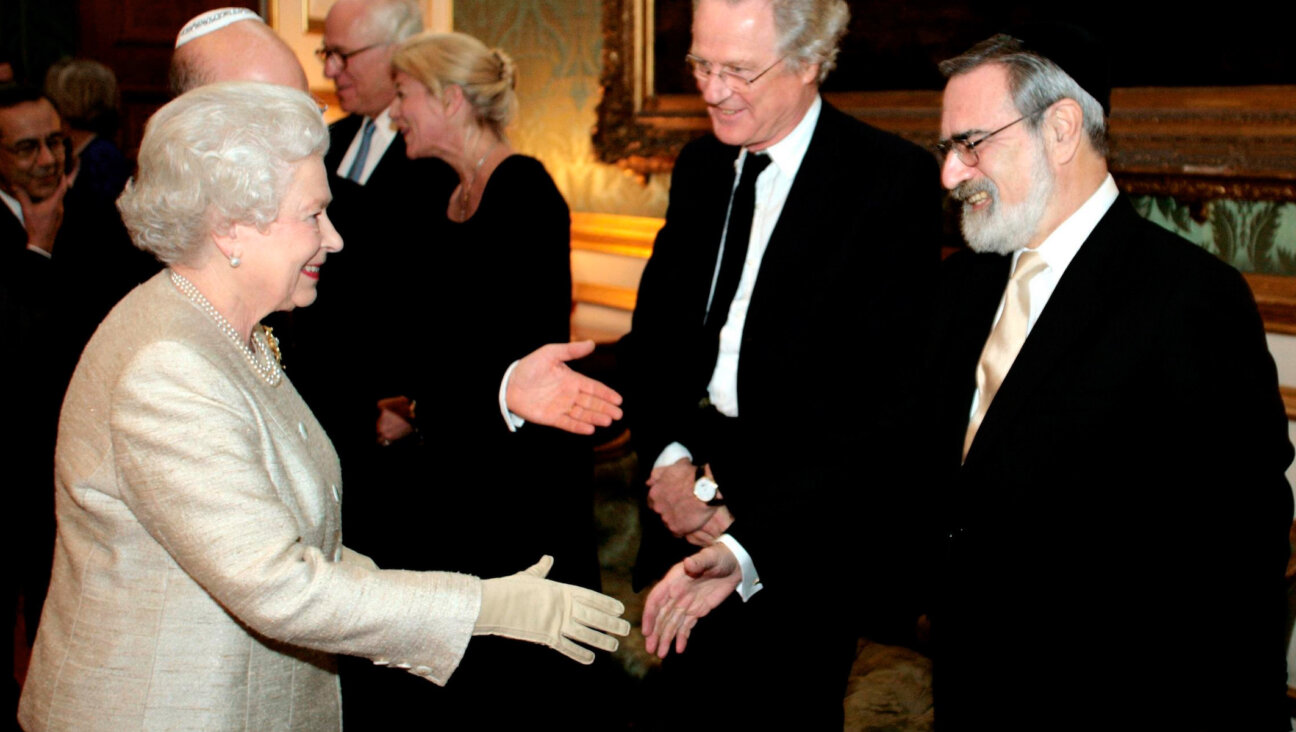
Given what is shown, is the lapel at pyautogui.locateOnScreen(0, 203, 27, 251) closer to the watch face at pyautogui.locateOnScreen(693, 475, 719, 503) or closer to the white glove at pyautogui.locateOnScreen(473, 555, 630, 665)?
the watch face at pyautogui.locateOnScreen(693, 475, 719, 503)

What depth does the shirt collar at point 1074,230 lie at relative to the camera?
1926 millimetres

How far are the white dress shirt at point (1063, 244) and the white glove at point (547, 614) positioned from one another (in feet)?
3.06

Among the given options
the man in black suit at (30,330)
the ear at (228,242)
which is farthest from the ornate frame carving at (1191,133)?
the man in black suit at (30,330)

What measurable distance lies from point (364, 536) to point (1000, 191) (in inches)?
64.2

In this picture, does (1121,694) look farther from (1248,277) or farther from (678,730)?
(1248,277)

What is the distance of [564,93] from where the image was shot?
471cm

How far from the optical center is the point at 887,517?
2205 mm

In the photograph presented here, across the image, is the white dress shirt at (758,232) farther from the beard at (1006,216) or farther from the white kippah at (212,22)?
the white kippah at (212,22)

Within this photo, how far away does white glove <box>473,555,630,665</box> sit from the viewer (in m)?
1.62

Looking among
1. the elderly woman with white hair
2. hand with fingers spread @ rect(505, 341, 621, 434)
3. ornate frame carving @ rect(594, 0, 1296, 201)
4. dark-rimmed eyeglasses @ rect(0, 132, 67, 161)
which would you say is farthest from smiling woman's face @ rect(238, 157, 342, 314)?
dark-rimmed eyeglasses @ rect(0, 132, 67, 161)

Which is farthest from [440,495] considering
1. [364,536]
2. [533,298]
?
[533,298]

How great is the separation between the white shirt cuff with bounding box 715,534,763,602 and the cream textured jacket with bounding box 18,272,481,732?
71 cm

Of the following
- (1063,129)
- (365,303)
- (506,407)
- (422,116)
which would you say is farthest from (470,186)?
(1063,129)

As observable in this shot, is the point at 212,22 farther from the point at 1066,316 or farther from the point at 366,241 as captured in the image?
the point at 1066,316
